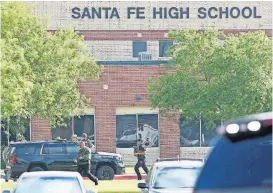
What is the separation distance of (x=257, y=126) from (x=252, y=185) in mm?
343

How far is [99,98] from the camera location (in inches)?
2491

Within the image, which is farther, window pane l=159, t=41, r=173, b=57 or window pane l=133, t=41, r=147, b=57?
window pane l=133, t=41, r=147, b=57

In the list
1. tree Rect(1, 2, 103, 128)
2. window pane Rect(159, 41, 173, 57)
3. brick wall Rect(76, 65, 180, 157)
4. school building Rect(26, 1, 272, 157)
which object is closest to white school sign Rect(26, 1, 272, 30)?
school building Rect(26, 1, 272, 157)

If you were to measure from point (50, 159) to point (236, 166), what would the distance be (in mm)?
37188

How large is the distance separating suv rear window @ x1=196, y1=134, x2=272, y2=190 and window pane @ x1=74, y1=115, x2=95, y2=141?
56.2 m

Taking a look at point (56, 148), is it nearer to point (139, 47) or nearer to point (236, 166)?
point (139, 47)

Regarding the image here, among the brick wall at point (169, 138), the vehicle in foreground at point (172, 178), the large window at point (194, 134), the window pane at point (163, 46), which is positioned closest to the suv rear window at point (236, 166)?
the vehicle in foreground at point (172, 178)

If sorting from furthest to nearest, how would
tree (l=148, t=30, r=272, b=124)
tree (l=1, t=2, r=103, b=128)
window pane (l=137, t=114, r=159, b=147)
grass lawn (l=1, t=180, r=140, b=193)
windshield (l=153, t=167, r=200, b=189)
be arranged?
window pane (l=137, t=114, r=159, b=147), tree (l=148, t=30, r=272, b=124), tree (l=1, t=2, r=103, b=128), grass lawn (l=1, t=180, r=140, b=193), windshield (l=153, t=167, r=200, b=189)

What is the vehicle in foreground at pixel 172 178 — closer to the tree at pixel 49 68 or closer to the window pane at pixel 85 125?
the tree at pixel 49 68

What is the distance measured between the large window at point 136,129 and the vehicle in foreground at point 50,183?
40787 millimetres

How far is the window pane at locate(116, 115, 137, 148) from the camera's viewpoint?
206 ft

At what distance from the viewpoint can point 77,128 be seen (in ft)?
206

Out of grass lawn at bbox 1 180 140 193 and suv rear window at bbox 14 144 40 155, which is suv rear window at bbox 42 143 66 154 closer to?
suv rear window at bbox 14 144 40 155

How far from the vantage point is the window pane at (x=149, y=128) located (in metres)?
63.3
